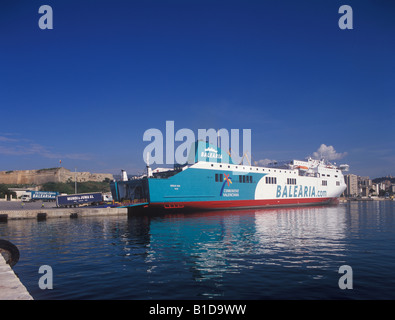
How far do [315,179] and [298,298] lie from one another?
5432 centimetres

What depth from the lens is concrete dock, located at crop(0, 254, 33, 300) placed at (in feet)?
19.4

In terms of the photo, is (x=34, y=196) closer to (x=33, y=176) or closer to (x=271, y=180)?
(x=271, y=180)

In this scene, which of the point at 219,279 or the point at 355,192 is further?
the point at 355,192

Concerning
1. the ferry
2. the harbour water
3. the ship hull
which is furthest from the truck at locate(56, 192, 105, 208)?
the harbour water

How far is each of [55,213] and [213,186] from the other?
764 inches

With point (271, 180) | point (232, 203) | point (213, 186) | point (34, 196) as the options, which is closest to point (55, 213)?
point (213, 186)

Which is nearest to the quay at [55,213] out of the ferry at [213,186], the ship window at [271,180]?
the ferry at [213,186]

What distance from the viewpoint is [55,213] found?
111 ft

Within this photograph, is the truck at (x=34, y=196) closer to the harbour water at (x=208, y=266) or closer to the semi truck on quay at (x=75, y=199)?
the semi truck on quay at (x=75, y=199)

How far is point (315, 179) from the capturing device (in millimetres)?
58156
